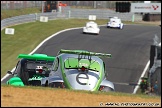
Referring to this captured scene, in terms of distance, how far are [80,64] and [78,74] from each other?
668 mm

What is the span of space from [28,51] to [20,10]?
23.8 m

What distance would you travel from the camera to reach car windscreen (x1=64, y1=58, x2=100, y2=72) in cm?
1275

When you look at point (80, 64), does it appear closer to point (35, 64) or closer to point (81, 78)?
point (81, 78)

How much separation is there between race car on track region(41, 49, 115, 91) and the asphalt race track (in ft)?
44.1

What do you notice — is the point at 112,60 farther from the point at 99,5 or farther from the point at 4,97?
the point at 99,5

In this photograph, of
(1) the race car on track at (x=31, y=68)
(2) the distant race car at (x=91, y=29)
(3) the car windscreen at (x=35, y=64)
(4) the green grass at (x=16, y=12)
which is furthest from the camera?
(4) the green grass at (x=16, y=12)

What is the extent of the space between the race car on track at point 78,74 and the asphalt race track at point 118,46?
13.5m

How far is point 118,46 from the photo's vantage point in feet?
127

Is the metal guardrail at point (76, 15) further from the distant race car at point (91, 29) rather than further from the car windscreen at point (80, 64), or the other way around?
the car windscreen at point (80, 64)

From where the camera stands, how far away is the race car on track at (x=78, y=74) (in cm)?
1205

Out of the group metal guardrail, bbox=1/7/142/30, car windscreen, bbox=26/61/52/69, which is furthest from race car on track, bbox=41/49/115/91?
metal guardrail, bbox=1/7/142/30

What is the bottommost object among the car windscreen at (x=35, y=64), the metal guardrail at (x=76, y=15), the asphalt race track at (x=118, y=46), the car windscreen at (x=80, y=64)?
the asphalt race track at (x=118, y=46)

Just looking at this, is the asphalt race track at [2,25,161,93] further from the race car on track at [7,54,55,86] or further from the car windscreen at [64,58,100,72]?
the car windscreen at [64,58,100,72]

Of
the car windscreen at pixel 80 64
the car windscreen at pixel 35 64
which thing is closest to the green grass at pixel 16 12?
the car windscreen at pixel 35 64
